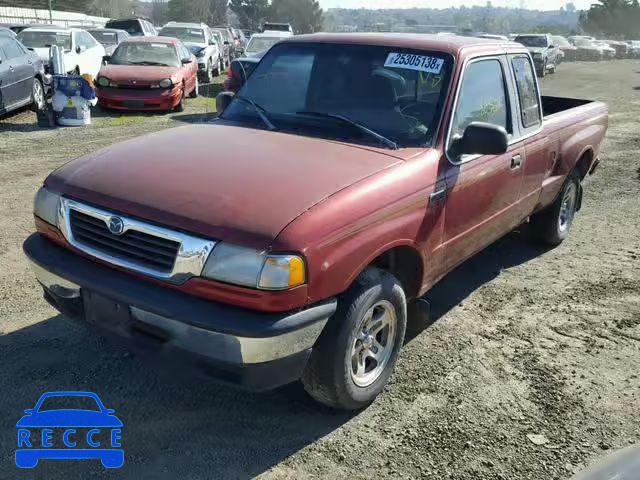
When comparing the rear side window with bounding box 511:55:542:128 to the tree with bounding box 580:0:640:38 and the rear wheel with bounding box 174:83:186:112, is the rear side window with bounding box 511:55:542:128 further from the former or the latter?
the tree with bounding box 580:0:640:38

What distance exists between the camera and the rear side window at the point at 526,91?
4867 millimetres

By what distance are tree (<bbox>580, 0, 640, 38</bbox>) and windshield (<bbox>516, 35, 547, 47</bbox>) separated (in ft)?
179

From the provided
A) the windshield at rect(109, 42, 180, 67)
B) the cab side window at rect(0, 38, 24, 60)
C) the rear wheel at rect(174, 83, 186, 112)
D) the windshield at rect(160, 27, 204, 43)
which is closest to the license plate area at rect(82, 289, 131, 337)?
the cab side window at rect(0, 38, 24, 60)

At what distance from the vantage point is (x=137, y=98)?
12641mm

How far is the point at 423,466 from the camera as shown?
3.09 m

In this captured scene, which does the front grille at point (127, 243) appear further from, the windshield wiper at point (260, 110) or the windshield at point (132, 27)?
the windshield at point (132, 27)

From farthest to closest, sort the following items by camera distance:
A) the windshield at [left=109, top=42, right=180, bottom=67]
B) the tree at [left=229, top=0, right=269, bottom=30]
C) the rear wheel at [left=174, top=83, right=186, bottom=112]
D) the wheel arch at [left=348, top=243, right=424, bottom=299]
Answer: the tree at [left=229, top=0, right=269, bottom=30]
the windshield at [left=109, top=42, right=180, bottom=67]
the rear wheel at [left=174, top=83, right=186, bottom=112]
the wheel arch at [left=348, top=243, right=424, bottom=299]

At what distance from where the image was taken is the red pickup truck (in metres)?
2.81

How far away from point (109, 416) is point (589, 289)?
12.8 feet

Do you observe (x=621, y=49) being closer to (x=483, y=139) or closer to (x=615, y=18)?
(x=615, y=18)

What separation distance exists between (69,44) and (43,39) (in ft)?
2.74

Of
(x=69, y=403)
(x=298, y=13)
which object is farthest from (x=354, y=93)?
(x=298, y=13)

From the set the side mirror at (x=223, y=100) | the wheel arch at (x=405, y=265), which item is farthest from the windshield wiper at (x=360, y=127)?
the side mirror at (x=223, y=100)

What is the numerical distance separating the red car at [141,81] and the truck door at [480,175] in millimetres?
9334
